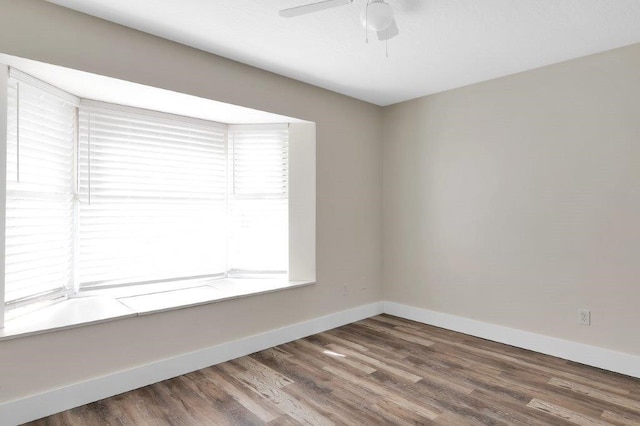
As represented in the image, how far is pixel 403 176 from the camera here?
4.23m

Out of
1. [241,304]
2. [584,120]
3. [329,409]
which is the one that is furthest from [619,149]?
[241,304]

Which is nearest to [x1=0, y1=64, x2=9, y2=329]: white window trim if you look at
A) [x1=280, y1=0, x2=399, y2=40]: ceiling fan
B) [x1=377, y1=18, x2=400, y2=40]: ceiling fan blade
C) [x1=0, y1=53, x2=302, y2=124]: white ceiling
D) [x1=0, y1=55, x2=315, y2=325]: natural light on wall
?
[x1=0, y1=55, x2=315, y2=325]: natural light on wall

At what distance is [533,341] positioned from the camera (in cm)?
319

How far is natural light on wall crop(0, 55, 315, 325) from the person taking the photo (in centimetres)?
241

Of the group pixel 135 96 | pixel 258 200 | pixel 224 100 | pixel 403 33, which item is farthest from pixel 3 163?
pixel 403 33

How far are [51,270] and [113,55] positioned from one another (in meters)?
1.64

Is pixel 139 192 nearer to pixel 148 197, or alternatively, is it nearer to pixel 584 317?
pixel 148 197

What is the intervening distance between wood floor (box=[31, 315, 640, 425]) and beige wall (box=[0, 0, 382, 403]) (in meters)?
0.29

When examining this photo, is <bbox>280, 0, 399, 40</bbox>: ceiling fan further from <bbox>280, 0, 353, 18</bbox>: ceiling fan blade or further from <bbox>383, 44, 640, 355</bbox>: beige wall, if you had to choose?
<bbox>383, 44, 640, 355</bbox>: beige wall

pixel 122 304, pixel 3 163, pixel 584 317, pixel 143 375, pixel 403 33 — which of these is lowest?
pixel 143 375

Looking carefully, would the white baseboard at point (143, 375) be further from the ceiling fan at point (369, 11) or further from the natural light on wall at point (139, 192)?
the ceiling fan at point (369, 11)

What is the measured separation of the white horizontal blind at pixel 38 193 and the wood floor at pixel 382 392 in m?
0.96

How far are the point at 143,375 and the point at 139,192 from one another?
1508mm

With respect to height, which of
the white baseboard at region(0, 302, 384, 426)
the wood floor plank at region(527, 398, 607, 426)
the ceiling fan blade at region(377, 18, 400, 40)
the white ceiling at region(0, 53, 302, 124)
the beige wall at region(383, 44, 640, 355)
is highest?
the ceiling fan blade at region(377, 18, 400, 40)
